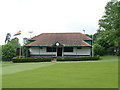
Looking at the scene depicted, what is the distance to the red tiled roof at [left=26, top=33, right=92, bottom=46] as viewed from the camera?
3062 centimetres

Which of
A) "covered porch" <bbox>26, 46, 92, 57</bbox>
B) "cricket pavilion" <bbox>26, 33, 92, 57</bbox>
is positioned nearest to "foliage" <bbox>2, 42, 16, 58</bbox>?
"cricket pavilion" <bbox>26, 33, 92, 57</bbox>

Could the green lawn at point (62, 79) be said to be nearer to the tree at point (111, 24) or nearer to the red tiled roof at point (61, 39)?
the red tiled roof at point (61, 39)

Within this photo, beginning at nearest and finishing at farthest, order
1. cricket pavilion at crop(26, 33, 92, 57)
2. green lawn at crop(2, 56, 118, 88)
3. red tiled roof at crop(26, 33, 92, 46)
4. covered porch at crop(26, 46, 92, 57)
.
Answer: green lawn at crop(2, 56, 118, 88), cricket pavilion at crop(26, 33, 92, 57), red tiled roof at crop(26, 33, 92, 46), covered porch at crop(26, 46, 92, 57)

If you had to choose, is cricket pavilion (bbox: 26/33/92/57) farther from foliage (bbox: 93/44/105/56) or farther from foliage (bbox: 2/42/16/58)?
foliage (bbox: 2/42/16/58)

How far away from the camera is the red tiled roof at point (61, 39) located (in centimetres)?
3062

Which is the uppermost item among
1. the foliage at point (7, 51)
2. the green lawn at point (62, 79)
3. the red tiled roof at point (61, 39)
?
the red tiled roof at point (61, 39)

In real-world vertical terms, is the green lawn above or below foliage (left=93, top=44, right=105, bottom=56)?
below

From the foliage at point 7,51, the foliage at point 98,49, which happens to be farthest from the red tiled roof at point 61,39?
the foliage at point 7,51

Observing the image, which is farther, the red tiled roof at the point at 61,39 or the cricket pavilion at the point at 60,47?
the red tiled roof at the point at 61,39

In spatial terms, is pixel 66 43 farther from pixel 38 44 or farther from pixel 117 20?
pixel 117 20

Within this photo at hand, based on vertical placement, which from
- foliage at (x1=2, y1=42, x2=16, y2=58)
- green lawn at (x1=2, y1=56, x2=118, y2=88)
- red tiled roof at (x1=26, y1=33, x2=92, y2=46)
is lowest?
green lawn at (x1=2, y1=56, x2=118, y2=88)

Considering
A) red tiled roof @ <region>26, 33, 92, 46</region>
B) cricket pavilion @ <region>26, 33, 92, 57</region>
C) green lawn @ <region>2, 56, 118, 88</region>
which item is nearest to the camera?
green lawn @ <region>2, 56, 118, 88</region>

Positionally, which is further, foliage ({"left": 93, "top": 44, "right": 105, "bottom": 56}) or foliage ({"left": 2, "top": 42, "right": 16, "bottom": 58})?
foliage ({"left": 93, "top": 44, "right": 105, "bottom": 56})

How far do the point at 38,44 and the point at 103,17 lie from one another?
57.0 feet
